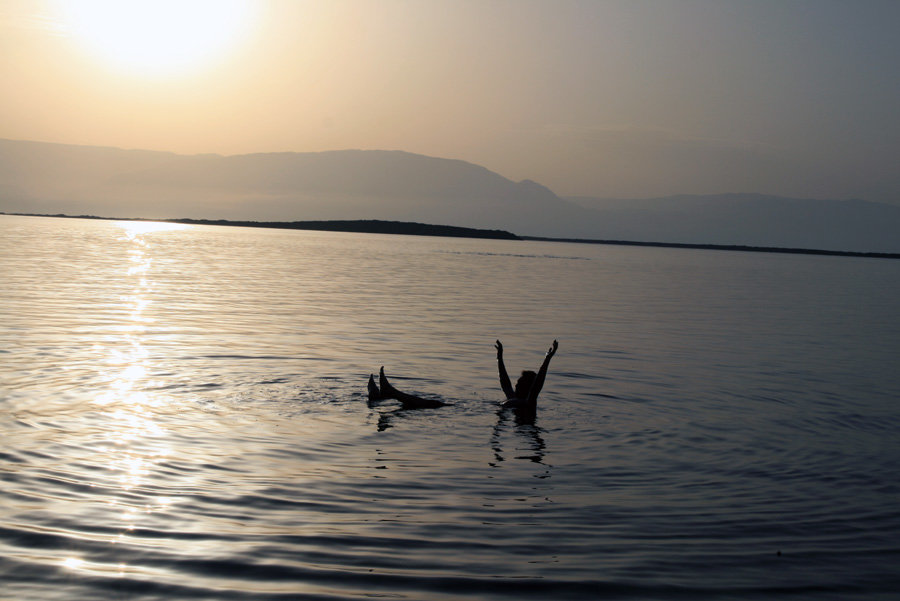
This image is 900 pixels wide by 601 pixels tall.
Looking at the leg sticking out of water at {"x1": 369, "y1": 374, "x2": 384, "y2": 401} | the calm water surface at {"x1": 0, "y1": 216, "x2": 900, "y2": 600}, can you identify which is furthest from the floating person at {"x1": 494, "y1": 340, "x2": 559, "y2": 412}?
the leg sticking out of water at {"x1": 369, "y1": 374, "x2": 384, "y2": 401}

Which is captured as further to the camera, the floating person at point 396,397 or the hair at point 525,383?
the floating person at point 396,397

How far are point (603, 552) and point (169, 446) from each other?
7.51m

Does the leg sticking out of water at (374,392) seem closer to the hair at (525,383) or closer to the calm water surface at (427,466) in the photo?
the calm water surface at (427,466)

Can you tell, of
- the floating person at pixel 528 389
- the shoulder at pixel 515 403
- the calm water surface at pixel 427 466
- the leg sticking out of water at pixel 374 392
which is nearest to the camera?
the calm water surface at pixel 427 466

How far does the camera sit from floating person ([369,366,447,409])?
1695 cm

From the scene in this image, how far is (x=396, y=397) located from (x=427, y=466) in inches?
165

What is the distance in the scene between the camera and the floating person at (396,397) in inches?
667

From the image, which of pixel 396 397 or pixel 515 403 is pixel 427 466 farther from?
pixel 515 403

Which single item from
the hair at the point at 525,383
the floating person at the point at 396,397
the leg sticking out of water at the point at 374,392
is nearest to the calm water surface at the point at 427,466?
the leg sticking out of water at the point at 374,392

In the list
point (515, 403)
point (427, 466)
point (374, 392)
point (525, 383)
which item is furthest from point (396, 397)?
point (427, 466)

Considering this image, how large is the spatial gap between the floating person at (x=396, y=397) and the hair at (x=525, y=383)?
6.02ft

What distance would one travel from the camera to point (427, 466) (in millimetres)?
12906

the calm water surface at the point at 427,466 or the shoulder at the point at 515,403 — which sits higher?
the shoulder at the point at 515,403

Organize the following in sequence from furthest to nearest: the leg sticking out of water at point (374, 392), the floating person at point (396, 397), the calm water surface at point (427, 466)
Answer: the leg sticking out of water at point (374, 392)
the floating person at point (396, 397)
the calm water surface at point (427, 466)
